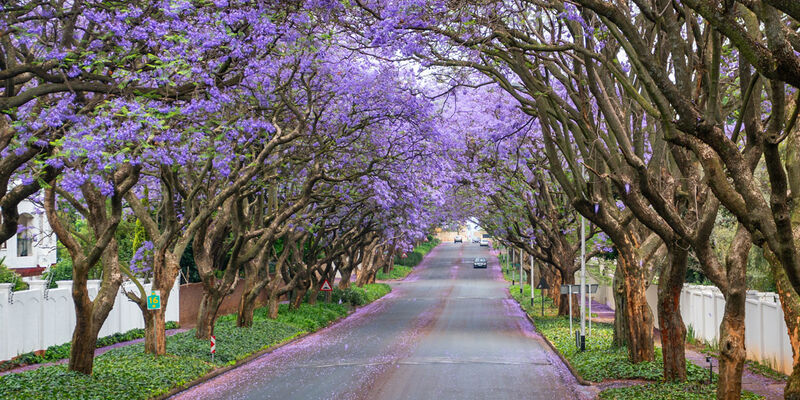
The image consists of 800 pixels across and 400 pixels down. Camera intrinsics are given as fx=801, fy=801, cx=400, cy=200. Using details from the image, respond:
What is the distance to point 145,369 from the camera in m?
17.0

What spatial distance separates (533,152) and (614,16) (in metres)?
18.6

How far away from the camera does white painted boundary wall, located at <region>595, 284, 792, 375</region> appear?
17016 millimetres

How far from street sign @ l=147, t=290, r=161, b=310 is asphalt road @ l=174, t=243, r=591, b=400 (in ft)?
7.18

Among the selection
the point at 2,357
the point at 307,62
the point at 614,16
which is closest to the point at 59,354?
the point at 2,357

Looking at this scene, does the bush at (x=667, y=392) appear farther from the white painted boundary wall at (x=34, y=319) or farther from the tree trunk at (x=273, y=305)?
the tree trunk at (x=273, y=305)

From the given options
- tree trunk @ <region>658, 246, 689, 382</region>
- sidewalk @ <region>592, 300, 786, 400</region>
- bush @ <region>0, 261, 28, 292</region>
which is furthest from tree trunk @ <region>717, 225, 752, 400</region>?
bush @ <region>0, 261, 28, 292</region>

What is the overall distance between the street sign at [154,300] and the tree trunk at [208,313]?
3.44 meters

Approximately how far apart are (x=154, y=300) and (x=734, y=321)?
12.9 meters

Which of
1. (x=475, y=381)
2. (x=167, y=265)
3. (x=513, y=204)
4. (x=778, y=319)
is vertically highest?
(x=513, y=204)

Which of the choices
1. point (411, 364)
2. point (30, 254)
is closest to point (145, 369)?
point (411, 364)

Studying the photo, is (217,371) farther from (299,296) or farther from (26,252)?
(26,252)

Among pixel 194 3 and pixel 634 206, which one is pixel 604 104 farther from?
pixel 194 3

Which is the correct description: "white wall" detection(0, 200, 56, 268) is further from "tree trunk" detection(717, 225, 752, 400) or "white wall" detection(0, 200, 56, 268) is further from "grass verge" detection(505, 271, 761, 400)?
"tree trunk" detection(717, 225, 752, 400)

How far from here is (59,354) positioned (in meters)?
20.5
